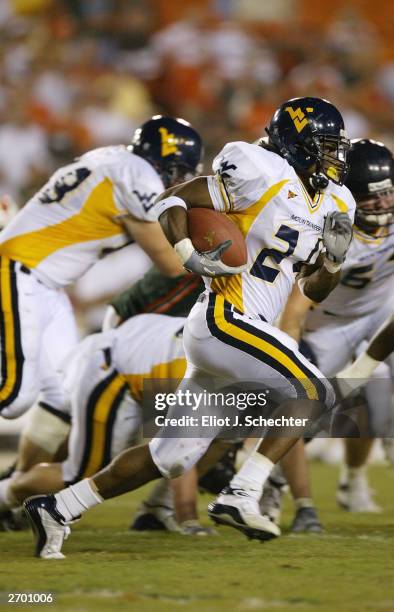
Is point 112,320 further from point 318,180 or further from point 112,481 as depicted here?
point 318,180

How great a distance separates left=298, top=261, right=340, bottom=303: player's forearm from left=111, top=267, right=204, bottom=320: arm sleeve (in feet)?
2.94

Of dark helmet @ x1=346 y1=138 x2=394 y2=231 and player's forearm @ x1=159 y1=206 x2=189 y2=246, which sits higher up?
dark helmet @ x1=346 y1=138 x2=394 y2=231

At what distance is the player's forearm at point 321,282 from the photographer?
145 inches

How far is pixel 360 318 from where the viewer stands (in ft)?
16.7

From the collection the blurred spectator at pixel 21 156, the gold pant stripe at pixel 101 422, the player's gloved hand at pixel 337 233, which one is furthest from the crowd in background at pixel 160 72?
the player's gloved hand at pixel 337 233

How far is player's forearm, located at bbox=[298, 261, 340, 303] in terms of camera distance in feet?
12.1

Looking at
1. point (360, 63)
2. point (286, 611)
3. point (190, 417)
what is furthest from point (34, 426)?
point (360, 63)

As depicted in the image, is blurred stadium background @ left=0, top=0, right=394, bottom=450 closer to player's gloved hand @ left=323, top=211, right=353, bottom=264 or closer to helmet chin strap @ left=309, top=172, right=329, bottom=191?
helmet chin strap @ left=309, top=172, right=329, bottom=191

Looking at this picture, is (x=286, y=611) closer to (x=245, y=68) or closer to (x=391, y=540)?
(x=391, y=540)

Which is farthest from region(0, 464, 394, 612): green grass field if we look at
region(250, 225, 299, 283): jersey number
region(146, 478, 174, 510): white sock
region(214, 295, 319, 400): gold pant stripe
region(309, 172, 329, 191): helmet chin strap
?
region(309, 172, 329, 191): helmet chin strap

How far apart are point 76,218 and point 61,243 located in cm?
14

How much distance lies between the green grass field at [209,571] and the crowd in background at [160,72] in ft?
19.3

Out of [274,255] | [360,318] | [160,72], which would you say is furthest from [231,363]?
[160,72]

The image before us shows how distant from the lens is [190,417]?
3461 millimetres
